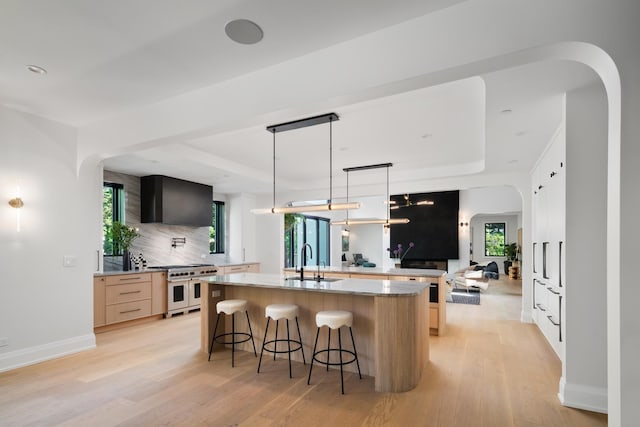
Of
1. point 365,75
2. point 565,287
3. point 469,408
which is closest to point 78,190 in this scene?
point 365,75

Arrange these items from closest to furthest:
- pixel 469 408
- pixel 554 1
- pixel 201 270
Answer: pixel 554 1 → pixel 469 408 → pixel 201 270

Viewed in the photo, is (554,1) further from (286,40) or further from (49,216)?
(49,216)

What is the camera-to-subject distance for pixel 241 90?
2.97 meters

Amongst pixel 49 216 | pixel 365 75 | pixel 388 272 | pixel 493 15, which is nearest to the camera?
pixel 493 15

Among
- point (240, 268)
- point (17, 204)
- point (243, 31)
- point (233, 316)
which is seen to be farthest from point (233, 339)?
point (240, 268)

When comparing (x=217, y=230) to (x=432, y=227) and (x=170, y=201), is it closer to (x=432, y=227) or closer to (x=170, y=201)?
(x=170, y=201)

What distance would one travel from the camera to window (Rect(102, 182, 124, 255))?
5.77 m

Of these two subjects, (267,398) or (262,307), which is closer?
(267,398)

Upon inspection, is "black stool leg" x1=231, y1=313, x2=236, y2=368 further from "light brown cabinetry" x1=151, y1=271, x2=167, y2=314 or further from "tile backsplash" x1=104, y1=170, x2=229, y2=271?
"tile backsplash" x1=104, y1=170, x2=229, y2=271

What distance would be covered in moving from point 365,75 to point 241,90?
1.12 metres

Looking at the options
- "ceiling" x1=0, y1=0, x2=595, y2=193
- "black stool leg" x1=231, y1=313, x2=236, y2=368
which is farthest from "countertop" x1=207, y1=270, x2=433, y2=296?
"ceiling" x1=0, y1=0, x2=595, y2=193

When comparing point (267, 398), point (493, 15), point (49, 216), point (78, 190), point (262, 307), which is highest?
point (493, 15)

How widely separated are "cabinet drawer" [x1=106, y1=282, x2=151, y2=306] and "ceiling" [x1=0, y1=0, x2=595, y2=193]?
1828 millimetres

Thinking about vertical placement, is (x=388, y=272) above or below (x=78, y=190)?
below
